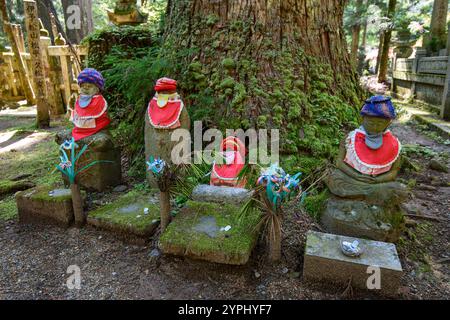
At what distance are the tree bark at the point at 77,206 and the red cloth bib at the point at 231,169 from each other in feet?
4.44

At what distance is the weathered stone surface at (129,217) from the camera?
2958mm

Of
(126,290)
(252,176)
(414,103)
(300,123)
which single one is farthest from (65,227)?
(414,103)

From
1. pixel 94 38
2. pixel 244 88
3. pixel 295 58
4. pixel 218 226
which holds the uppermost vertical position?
pixel 94 38

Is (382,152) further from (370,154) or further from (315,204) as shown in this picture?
(315,204)

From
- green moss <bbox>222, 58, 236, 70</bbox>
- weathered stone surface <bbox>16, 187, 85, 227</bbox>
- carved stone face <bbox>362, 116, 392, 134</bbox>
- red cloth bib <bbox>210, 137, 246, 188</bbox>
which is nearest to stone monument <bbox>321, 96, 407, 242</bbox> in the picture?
carved stone face <bbox>362, 116, 392, 134</bbox>

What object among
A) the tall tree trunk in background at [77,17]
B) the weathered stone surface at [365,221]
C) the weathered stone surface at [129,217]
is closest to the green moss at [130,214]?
the weathered stone surface at [129,217]

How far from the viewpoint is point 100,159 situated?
3.80m

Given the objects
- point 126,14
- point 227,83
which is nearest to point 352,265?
point 227,83

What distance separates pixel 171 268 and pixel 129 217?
2.47 feet

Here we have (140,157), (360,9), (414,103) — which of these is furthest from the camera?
(360,9)

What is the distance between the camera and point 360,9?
14.3 metres

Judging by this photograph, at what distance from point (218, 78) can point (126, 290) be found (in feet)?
9.43
